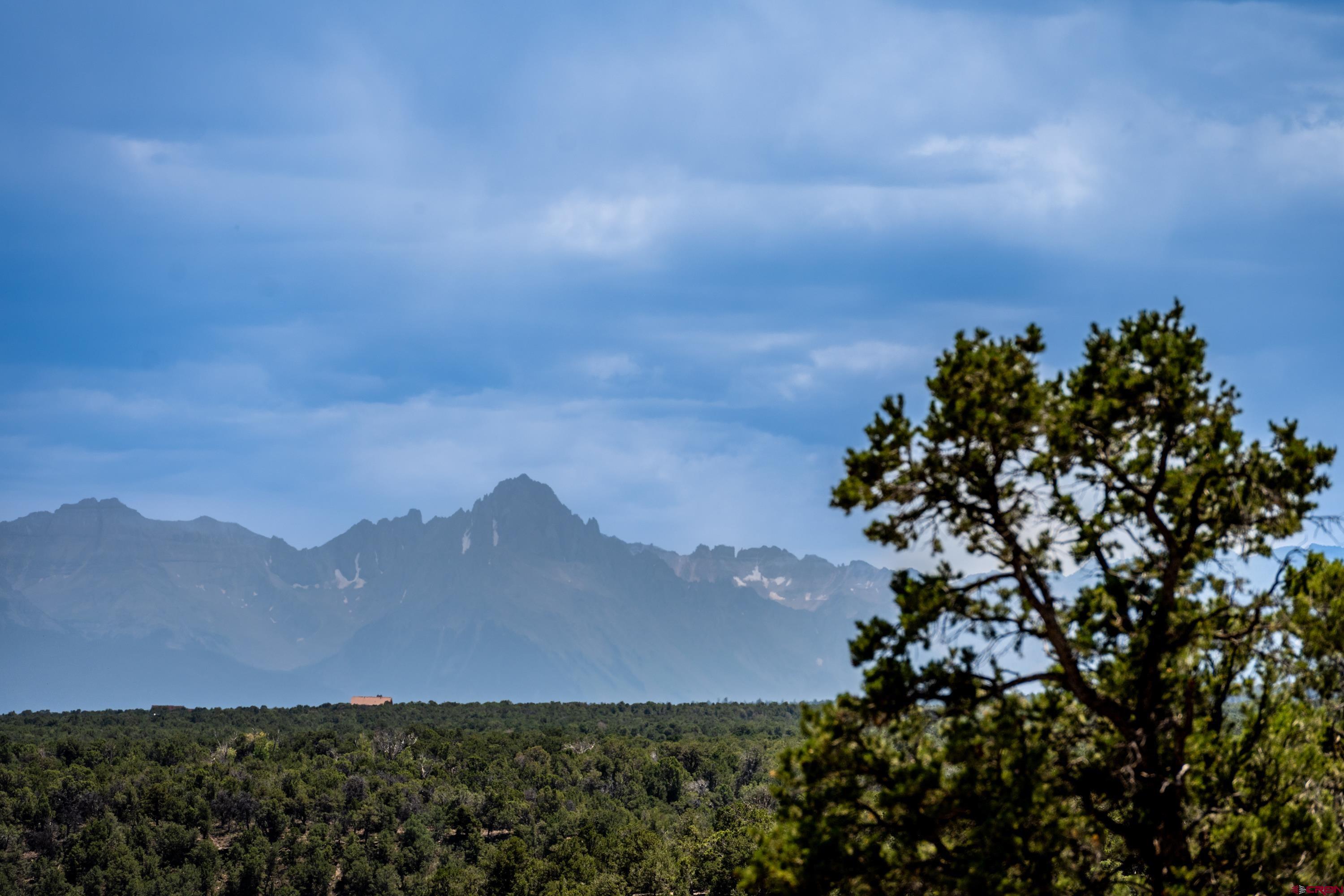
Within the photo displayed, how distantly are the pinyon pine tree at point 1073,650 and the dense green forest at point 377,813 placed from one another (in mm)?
49030

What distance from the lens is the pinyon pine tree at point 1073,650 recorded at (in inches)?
487

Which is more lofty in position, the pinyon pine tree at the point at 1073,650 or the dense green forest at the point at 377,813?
the pinyon pine tree at the point at 1073,650

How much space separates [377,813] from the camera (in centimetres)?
8762

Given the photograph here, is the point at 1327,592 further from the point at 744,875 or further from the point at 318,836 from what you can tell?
the point at 318,836

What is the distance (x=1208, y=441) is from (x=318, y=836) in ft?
276

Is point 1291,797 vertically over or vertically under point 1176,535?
under

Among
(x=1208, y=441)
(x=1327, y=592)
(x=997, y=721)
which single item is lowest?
(x=997, y=721)

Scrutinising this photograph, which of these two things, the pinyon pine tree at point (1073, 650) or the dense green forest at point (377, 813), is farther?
the dense green forest at point (377, 813)

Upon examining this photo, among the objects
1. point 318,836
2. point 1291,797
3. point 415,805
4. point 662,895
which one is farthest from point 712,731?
point 1291,797

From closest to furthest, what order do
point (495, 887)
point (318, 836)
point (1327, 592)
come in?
point (1327, 592) < point (495, 887) < point (318, 836)

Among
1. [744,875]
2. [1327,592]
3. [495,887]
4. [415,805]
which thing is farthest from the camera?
[415,805]

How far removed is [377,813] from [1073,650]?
85.3m

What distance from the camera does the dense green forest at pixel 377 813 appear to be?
71.8 meters

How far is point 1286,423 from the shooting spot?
41.4 feet
